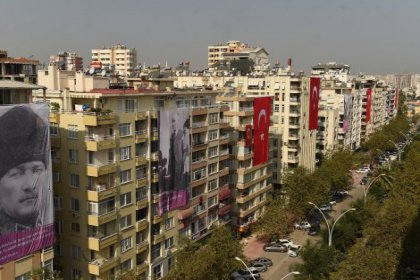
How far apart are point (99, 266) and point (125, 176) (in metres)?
7.51

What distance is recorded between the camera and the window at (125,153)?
40875 millimetres

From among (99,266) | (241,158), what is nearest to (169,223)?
(99,266)

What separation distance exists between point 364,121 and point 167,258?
101m

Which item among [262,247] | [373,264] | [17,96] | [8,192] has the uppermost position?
[17,96]

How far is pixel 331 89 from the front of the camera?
117 meters

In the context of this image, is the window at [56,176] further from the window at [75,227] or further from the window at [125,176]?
the window at [125,176]

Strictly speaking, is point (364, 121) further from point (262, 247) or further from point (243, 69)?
point (262, 247)

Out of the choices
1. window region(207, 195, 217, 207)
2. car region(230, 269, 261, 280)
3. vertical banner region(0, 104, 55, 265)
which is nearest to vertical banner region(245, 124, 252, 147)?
window region(207, 195, 217, 207)

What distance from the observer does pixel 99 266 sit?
3844cm

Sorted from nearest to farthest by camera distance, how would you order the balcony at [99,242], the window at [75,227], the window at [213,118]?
1. the balcony at [99,242]
2. the window at [75,227]
3. the window at [213,118]

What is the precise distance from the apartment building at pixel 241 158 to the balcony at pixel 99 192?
1002 inches

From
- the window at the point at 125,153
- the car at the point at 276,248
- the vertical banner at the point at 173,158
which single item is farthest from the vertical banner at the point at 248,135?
the window at the point at 125,153

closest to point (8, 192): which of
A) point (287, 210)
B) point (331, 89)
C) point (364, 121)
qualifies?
point (287, 210)

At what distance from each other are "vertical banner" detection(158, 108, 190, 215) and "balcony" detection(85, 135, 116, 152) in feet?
22.7
